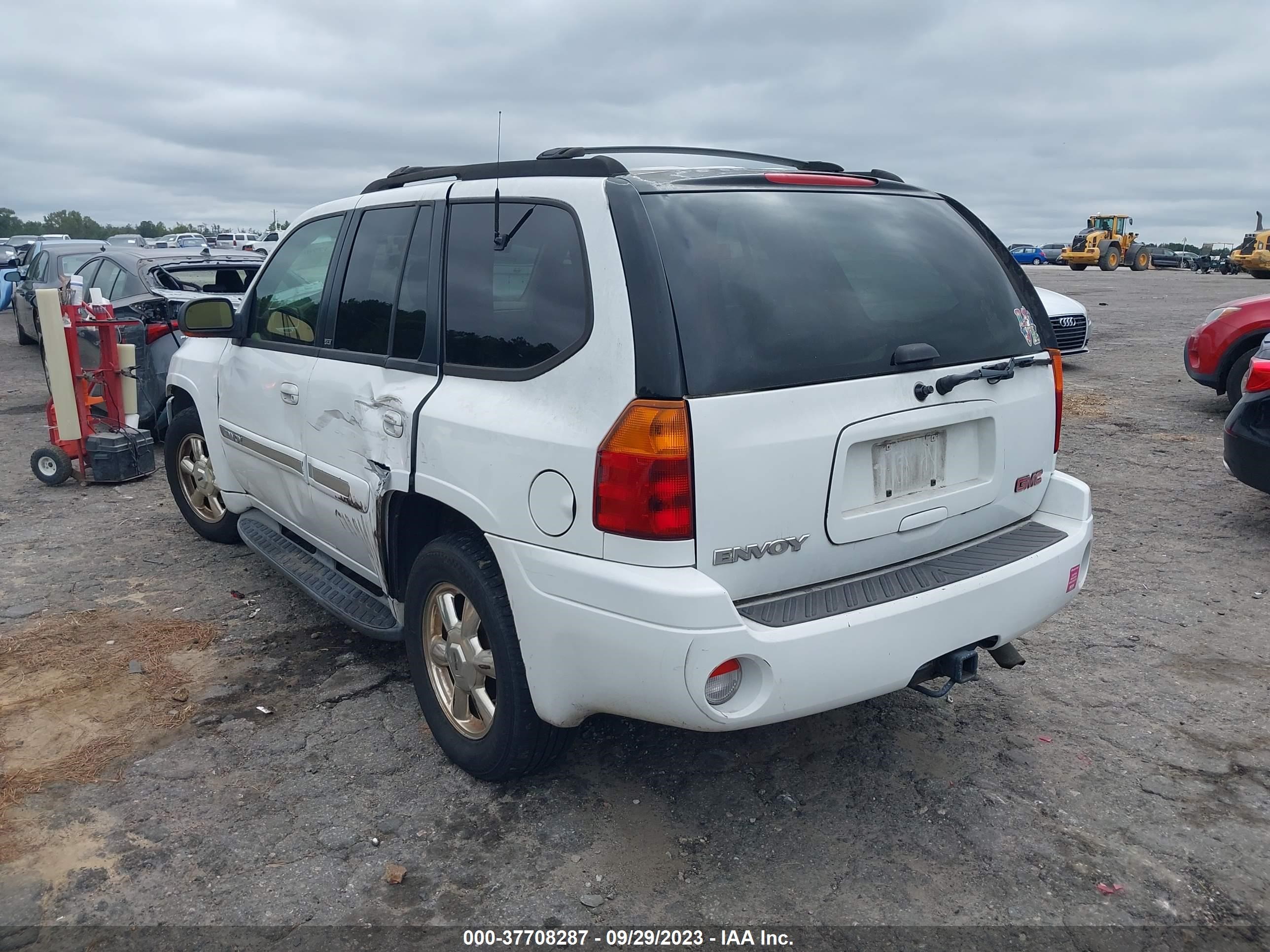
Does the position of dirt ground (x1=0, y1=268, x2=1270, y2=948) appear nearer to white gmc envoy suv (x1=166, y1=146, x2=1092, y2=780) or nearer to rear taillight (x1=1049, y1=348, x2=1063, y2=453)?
white gmc envoy suv (x1=166, y1=146, x2=1092, y2=780)

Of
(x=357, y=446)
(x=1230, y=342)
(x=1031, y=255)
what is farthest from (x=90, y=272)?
(x=1031, y=255)

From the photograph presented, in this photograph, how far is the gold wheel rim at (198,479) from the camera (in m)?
5.46

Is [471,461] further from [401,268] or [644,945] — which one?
[644,945]

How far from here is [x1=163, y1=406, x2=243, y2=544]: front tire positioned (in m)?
5.46

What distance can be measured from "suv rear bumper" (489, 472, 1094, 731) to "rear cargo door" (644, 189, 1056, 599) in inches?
6.5

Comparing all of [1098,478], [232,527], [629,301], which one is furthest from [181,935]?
[1098,478]

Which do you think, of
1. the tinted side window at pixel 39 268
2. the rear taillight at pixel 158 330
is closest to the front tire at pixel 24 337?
the tinted side window at pixel 39 268

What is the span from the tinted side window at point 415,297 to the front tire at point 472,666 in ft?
2.26

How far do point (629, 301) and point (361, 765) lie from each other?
6.18ft

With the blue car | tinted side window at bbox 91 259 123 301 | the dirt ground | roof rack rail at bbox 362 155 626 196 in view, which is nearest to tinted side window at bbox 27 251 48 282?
tinted side window at bbox 91 259 123 301

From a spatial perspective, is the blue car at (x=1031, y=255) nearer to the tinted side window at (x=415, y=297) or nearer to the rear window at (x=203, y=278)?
the rear window at (x=203, y=278)

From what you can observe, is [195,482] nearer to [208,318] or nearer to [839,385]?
[208,318]

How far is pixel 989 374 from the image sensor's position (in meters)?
2.98

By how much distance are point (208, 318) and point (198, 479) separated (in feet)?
4.40
